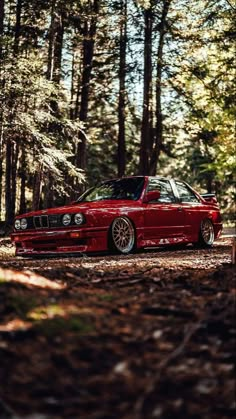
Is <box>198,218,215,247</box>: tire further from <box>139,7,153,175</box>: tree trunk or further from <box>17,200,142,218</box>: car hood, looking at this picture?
<box>139,7,153,175</box>: tree trunk

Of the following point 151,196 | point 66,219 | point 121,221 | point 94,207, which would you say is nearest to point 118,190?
point 151,196

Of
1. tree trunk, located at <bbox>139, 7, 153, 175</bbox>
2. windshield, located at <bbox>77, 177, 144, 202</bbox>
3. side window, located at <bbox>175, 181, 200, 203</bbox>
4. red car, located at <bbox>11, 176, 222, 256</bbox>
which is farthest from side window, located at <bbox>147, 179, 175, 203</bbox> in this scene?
tree trunk, located at <bbox>139, 7, 153, 175</bbox>

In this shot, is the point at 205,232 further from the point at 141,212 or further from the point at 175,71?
the point at 175,71

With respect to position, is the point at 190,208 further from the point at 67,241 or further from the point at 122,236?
the point at 67,241

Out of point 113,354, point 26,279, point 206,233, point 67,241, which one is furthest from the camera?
point 206,233

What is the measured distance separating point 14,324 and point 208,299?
1666 millimetres

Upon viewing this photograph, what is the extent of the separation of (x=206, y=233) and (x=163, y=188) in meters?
1.84

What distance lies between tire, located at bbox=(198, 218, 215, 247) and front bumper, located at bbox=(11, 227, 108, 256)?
3646 mm

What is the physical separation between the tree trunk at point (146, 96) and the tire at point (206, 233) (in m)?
7.61

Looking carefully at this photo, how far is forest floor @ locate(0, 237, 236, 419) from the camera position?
295 centimetres

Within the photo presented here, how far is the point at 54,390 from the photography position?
9.89ft

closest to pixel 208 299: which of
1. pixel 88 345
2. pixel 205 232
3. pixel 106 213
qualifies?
pixel 88 345

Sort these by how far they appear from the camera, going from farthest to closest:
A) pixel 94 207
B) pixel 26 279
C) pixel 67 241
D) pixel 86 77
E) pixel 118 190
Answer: pixel 86 77 → pixel 118 190 → pixel 94 207 → pixel 67 241 → pixel 26 279

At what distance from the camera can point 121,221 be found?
11078 mm
